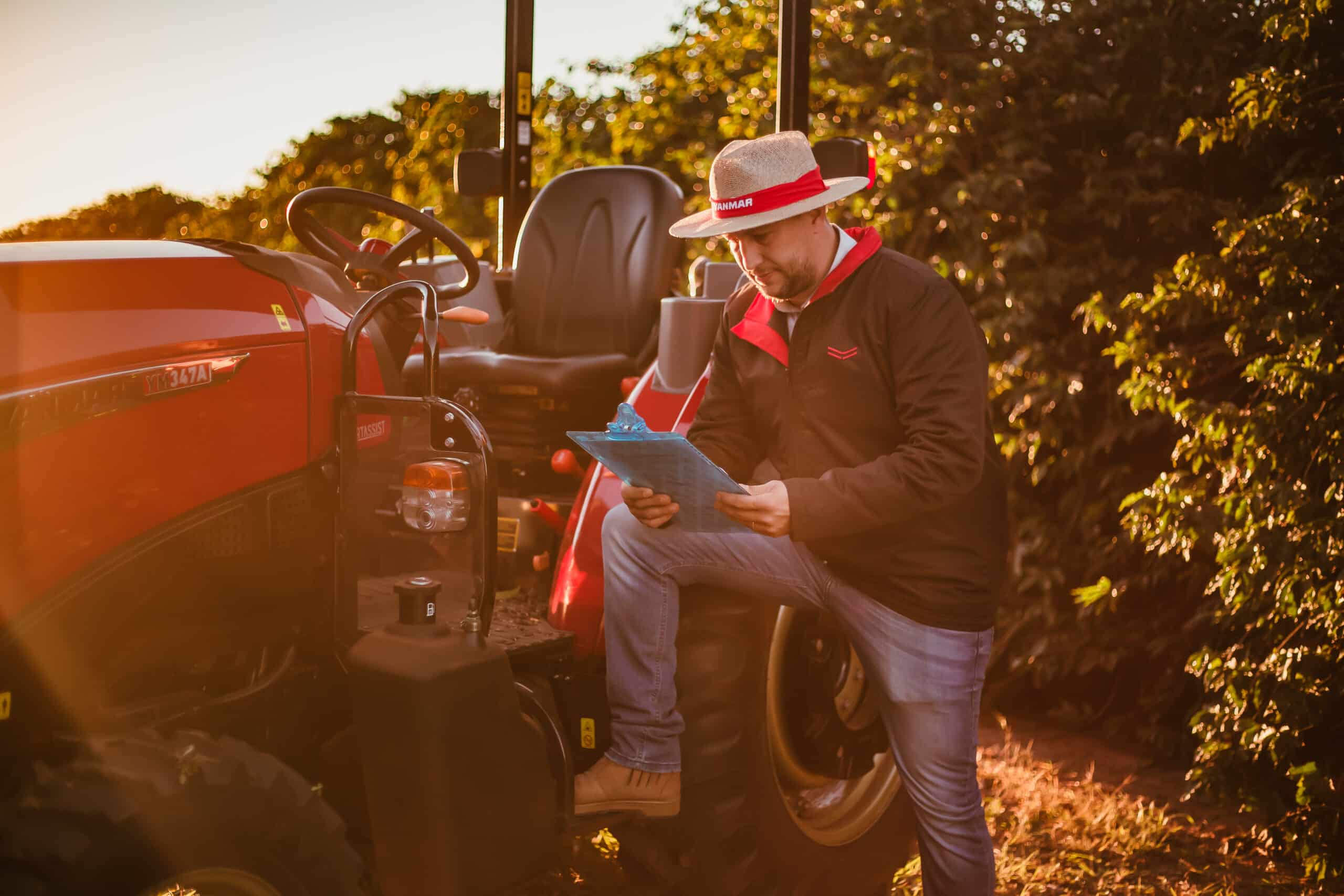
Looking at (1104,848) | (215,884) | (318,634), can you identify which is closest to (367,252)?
(318,634)

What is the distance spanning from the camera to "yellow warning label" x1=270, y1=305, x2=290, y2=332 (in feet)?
6.83

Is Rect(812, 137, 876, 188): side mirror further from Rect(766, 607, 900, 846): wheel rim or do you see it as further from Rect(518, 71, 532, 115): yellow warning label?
Rect(518, 71, 532, 115): yellow warning label

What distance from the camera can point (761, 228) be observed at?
7.34 ft

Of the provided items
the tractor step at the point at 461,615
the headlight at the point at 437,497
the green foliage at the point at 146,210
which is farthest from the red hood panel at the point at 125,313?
the green foliage at the point at 146,210

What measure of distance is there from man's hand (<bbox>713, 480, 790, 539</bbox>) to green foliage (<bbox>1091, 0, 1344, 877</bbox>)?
1714 millimetres

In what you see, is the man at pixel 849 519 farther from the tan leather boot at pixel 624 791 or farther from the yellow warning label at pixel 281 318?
the yellow warning label at pixel 281 318

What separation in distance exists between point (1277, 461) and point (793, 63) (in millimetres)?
1643

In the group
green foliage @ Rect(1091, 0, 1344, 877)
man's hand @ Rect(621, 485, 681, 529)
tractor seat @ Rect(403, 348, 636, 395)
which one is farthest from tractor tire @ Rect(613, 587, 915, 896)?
green foliage @ Rect(1091, 0, 1344, 877)

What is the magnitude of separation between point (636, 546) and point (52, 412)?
3.26ft

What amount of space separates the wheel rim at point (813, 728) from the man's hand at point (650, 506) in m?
0.52

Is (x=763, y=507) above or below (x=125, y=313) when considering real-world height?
below

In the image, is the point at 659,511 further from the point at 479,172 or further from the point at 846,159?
the point at 479,172

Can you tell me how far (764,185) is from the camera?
2.21 m

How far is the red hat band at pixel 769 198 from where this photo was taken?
7.24 ft
